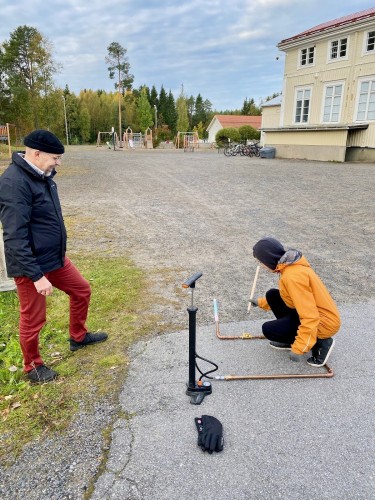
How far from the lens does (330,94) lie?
22.5 m

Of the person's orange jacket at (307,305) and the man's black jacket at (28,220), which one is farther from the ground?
the man's black jacket at (28,220)

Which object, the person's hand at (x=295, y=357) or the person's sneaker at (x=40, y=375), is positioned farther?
the person's hand at (x=295, y=357)

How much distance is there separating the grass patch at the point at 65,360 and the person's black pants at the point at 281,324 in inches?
46.9

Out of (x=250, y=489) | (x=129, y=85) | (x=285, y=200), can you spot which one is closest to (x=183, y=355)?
(x=250, y=489)

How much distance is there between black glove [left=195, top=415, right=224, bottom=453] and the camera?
2.26m

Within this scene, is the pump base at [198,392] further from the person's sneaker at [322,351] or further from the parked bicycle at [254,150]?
the parked bicycle at [254,150]

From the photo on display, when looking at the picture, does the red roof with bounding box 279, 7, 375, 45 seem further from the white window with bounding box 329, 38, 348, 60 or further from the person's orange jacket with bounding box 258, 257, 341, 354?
the person's orange jacket with bounding box 258, 257, 341, 354

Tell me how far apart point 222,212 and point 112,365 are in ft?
20.4

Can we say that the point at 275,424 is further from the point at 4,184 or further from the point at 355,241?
the point at 355,241

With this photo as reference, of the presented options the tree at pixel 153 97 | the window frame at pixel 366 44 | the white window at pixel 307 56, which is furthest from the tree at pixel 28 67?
the tree at pixel 153 97

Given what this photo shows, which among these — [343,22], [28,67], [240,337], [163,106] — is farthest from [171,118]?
[240,337]

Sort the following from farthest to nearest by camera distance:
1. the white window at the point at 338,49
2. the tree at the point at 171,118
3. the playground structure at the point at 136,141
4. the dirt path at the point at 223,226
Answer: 1. the tree at the point at 171,118
2. the playground structure at the point at 136,141
3. the white window at the point at 338,49
4. the dirt path at the point at 223,226

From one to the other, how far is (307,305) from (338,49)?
2374 centimetres

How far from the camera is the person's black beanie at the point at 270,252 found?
3.06m
